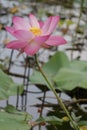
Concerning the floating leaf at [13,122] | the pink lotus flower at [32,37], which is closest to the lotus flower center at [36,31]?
the pink lotus flower at [32,37]

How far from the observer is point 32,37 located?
3.10 ft

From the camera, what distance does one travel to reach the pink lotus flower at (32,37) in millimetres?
939

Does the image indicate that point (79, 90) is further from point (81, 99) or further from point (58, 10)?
point (58, 10)

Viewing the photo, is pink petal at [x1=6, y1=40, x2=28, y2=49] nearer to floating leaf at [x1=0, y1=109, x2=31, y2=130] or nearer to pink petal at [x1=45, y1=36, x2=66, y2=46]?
pink petal at [x1=45, y1=36, x2=66, y2=46]

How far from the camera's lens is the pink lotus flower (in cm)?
94

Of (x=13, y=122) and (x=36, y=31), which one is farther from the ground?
(x=36, y=31)

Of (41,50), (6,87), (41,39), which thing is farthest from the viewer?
(41,50)

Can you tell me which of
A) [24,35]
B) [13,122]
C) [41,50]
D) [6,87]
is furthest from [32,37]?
[41,50]

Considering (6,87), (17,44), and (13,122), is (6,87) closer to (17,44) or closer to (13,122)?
(13,122)

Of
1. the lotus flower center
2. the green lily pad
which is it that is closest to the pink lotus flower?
the lotus flower center

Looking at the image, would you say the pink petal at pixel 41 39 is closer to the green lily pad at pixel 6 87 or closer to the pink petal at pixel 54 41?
the pink petal at pixel 54 41

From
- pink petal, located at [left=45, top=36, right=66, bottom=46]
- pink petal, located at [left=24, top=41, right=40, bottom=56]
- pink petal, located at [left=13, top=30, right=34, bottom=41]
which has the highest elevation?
pink petal, located at [left=13, top=30, right=34, bottom=41]

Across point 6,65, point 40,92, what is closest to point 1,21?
point 6,65

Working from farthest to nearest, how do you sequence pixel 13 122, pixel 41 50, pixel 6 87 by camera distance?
pixel 41 50
pixel 6 87
pixel 13 122
